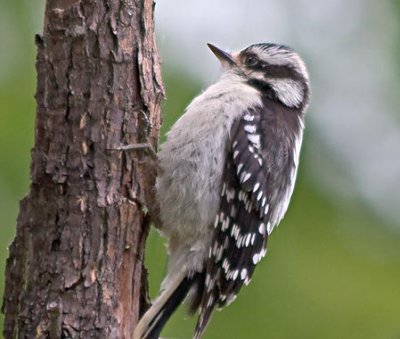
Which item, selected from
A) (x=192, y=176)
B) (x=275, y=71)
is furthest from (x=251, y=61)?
(x=192, y=176)

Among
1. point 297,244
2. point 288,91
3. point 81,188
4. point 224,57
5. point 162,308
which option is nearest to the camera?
point 81,188

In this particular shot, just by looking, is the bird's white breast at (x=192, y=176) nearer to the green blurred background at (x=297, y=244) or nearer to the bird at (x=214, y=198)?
the bird at (x=214, y=198)

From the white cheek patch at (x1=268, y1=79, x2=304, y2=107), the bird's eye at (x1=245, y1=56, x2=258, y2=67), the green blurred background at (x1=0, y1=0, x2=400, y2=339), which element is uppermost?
the bird's eye at (x1=245, y1=56, x2=258, y2=67)

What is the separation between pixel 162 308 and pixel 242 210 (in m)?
0.69

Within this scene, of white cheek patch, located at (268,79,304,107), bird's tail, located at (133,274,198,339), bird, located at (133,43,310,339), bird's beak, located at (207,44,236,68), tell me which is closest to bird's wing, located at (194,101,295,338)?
bird, located at (133,43,310,339)

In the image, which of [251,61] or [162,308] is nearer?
[162,308]

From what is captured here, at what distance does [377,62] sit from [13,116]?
3.84 m

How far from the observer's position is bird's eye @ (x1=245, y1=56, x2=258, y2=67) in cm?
612

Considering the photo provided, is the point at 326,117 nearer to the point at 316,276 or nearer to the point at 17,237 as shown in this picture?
the point at 316,276

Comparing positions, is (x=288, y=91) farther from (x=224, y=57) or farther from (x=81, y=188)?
(x=81, y=188)

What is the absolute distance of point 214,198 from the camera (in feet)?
18.0

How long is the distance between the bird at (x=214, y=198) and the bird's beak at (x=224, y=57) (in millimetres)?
512

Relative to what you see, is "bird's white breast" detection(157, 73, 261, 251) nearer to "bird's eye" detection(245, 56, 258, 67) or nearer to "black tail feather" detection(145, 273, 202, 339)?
"black tail feather" detection(145, 273, 202, 339)

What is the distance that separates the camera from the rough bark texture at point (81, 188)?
4.88 meters
